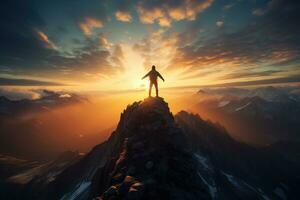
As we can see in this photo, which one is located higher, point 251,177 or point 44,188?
point 44,188

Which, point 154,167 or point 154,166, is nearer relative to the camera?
point 154,167

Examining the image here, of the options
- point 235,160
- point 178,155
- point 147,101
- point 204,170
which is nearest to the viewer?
point 178,155

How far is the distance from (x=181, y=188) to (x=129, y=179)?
20.8 feet

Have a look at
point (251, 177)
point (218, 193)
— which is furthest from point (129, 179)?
point (251, 177)

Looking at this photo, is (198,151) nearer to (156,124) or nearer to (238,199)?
(238,199)

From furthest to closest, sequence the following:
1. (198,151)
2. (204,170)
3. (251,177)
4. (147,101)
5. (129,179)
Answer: (251,177)
(198,151)
(204,170)
(147,101)
(129,179)

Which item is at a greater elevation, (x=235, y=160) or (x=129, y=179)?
(x=129, y=179)

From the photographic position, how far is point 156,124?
33594mm

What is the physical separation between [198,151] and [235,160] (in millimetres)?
61298

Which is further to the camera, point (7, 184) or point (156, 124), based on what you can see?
point (7, 184)

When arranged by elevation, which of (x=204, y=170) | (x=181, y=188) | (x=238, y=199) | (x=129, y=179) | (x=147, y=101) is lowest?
(x=238, y=199)

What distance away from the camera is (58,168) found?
19075 cm

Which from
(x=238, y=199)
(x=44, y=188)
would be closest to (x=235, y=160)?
(x=238, y=199)

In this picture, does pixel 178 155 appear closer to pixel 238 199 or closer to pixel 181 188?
pixel 181 188
